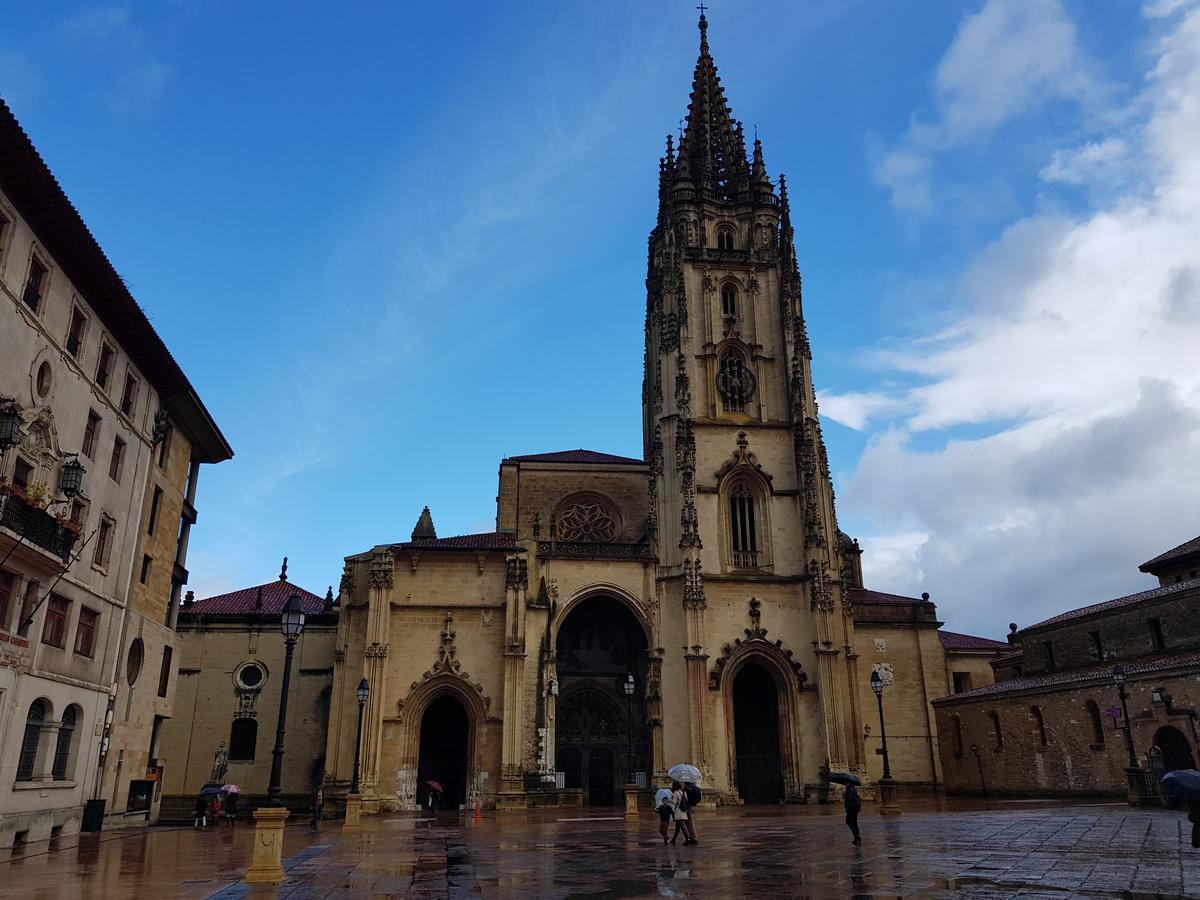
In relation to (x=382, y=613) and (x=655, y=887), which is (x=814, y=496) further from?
(x=655, y=887)

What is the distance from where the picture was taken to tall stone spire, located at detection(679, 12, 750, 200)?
173ft

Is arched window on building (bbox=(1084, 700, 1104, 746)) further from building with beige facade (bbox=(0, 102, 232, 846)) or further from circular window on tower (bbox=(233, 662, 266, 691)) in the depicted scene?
building with beige facade (bbox=(0, 102, 232, 846))

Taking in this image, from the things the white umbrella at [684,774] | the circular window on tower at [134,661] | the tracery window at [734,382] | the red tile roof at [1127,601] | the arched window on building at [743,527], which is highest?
the tracery window at [734,382]

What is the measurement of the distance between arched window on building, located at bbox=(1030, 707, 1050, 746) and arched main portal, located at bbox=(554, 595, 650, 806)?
54.9 feet

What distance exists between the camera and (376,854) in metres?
17.1

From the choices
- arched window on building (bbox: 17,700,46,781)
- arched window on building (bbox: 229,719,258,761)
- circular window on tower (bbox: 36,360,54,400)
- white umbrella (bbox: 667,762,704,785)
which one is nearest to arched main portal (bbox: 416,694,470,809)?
arched window on building (bbox: 229,719,258,761)

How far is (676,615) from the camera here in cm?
4069

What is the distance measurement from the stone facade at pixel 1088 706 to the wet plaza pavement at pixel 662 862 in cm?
943

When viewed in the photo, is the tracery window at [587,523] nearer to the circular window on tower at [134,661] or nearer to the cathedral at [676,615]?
the cathedral at [676,615]

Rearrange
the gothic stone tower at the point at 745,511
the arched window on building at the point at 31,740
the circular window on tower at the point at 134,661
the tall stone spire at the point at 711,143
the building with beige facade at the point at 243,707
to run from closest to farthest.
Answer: the arched window on building at the point at 31,740
the circular window on tower at the point at 134,661
the building with beige facade at the point at 243,707
the gothic stone tower at the point at 745,511
the tall stone spire at the point at 711,143

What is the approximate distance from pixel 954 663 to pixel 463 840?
126 feet

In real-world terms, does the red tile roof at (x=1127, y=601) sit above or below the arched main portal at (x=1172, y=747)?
above

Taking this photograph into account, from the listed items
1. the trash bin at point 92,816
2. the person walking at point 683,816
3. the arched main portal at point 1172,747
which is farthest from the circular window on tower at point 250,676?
the arched main portal at point 1172,747

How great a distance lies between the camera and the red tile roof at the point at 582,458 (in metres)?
47.6
